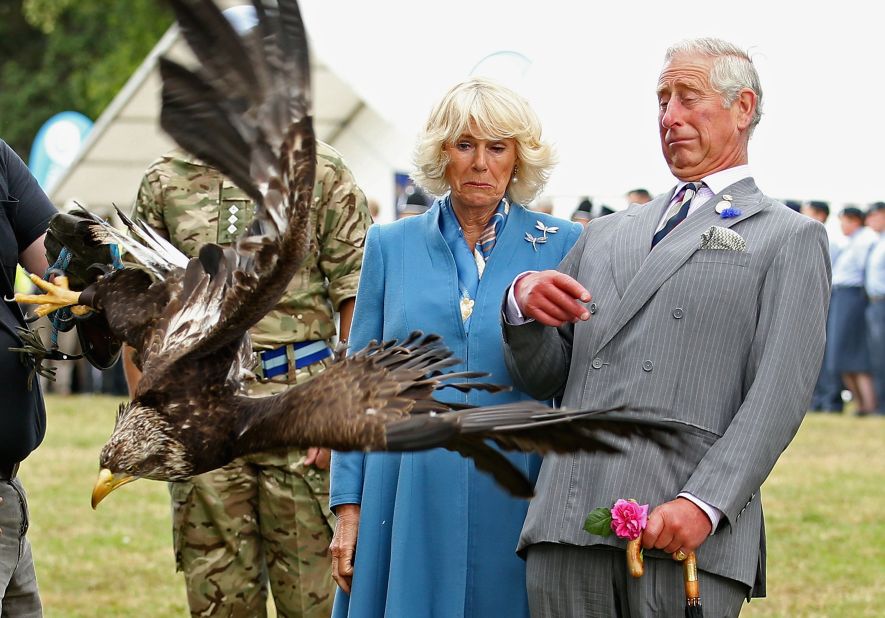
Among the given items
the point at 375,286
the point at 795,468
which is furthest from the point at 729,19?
the point at 375,286

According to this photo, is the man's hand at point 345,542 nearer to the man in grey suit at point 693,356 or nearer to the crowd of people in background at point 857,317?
the man in grey suit at point 693,356

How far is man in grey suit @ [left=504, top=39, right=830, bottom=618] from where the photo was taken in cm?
321

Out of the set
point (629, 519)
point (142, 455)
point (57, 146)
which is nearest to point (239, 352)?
point (142, 455)

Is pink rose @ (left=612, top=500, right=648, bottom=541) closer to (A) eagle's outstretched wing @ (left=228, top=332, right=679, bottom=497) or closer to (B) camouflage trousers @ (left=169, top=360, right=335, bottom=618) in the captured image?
(A) eagle's outstretched wing @ (left=228, top=332, right=679, bottom=497)

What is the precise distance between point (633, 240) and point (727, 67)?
1.72 ft

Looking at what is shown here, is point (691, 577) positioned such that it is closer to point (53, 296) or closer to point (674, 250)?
point (674, 250)

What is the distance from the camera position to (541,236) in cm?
395

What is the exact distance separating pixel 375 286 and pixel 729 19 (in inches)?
418

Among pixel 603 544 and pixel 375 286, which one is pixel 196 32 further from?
pixel 603 544

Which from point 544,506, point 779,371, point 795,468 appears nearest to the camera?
point 779,371

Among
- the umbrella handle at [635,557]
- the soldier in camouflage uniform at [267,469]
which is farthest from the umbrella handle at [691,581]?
the soldier in camouflage uniform at [267,469]

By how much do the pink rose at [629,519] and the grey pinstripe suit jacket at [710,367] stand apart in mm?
59

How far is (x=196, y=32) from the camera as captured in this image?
3492 millimetres

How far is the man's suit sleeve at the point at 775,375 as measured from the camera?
3.17m
